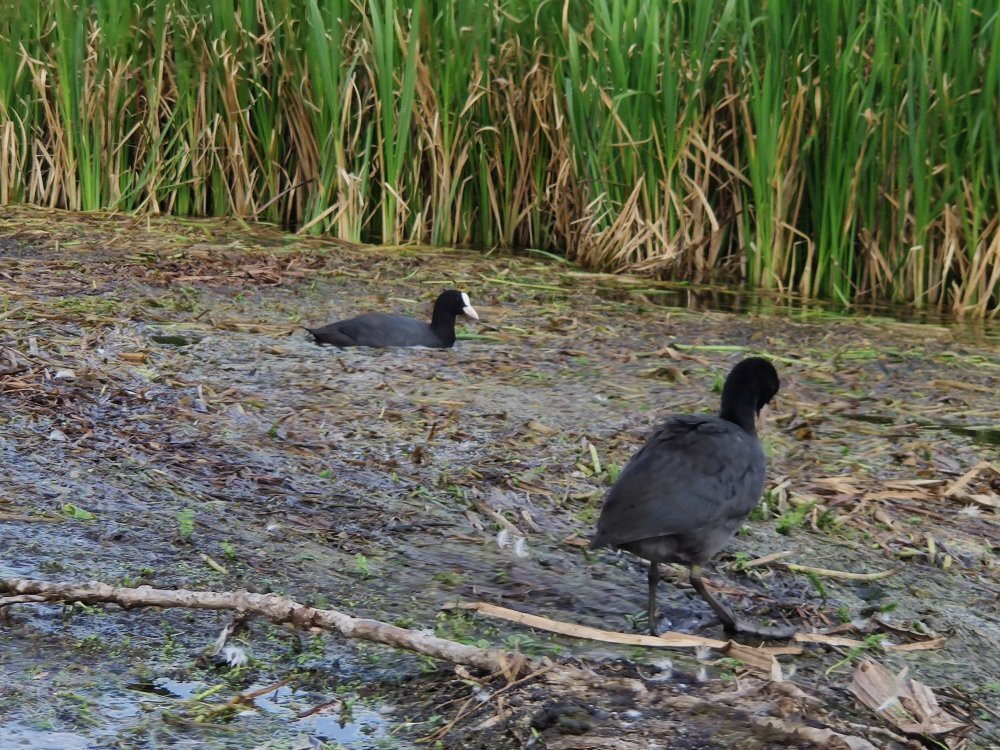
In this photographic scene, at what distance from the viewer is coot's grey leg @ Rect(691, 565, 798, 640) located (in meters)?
3.35

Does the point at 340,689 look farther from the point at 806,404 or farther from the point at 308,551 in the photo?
the point at 806,404

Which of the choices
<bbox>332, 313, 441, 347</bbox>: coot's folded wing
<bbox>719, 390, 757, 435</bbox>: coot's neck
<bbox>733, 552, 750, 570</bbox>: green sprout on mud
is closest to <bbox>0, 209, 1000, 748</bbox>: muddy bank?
<bbox>733, 552, 750, 570</bbox>: green sprout on mud

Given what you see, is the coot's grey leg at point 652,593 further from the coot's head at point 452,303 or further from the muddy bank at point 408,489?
the coot's head at point 452,303

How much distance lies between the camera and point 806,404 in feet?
18.4

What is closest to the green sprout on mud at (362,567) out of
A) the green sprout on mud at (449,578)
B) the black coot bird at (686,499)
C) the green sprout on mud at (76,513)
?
the green sprout on mud at (449,578)

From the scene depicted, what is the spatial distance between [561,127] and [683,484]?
530 cm

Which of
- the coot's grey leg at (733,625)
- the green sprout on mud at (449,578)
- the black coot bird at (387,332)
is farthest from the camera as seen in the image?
the black coot bird at (387,332)

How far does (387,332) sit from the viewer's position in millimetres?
6270

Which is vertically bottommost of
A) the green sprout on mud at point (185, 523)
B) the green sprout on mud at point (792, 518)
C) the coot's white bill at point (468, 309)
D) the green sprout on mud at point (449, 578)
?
the green sprout on mud at point (449, 578)

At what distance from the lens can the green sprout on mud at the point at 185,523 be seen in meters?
3.75

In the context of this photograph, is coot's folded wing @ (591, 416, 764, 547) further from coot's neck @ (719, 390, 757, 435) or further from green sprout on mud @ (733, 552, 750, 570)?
green sprout on mud @ (733, 552, 750, 570)

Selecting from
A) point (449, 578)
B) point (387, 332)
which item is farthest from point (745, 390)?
point (387, 332)

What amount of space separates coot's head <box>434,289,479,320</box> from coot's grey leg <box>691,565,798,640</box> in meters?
3.34

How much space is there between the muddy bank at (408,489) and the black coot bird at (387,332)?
121mm
